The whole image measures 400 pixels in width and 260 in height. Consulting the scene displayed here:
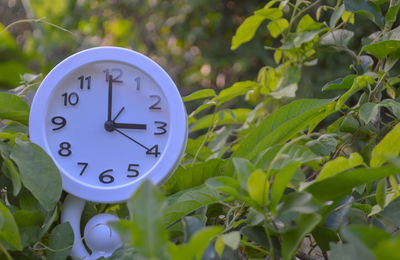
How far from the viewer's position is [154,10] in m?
3.01

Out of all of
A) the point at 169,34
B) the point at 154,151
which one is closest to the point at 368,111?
the point at 154,151

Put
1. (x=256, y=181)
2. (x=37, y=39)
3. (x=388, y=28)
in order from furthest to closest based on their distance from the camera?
(x=37, y=39) < (x=388, y=28) < (x=256, y=181)

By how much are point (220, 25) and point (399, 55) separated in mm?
2147

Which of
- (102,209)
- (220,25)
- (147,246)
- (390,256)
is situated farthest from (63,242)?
(220,25)

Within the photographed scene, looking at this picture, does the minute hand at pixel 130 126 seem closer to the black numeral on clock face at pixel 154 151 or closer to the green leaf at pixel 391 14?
the black numeral on clock face at pixel 154 151

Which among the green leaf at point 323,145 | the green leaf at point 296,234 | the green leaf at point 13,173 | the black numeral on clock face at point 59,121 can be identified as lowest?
the green leaf at point 323,145

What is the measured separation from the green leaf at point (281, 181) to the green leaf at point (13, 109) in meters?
0.31

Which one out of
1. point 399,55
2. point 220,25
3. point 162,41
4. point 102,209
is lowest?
point 162,41

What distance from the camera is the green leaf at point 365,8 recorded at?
2.03 feet

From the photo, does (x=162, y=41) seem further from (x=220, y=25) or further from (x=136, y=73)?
(x=136, y=73)

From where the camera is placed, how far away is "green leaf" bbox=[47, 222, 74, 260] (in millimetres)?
471

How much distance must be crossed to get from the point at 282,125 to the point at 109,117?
199 millimetres

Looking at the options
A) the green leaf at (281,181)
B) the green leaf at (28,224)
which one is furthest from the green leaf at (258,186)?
the green leaf at (28,224)

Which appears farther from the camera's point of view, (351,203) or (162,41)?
(162,41)
